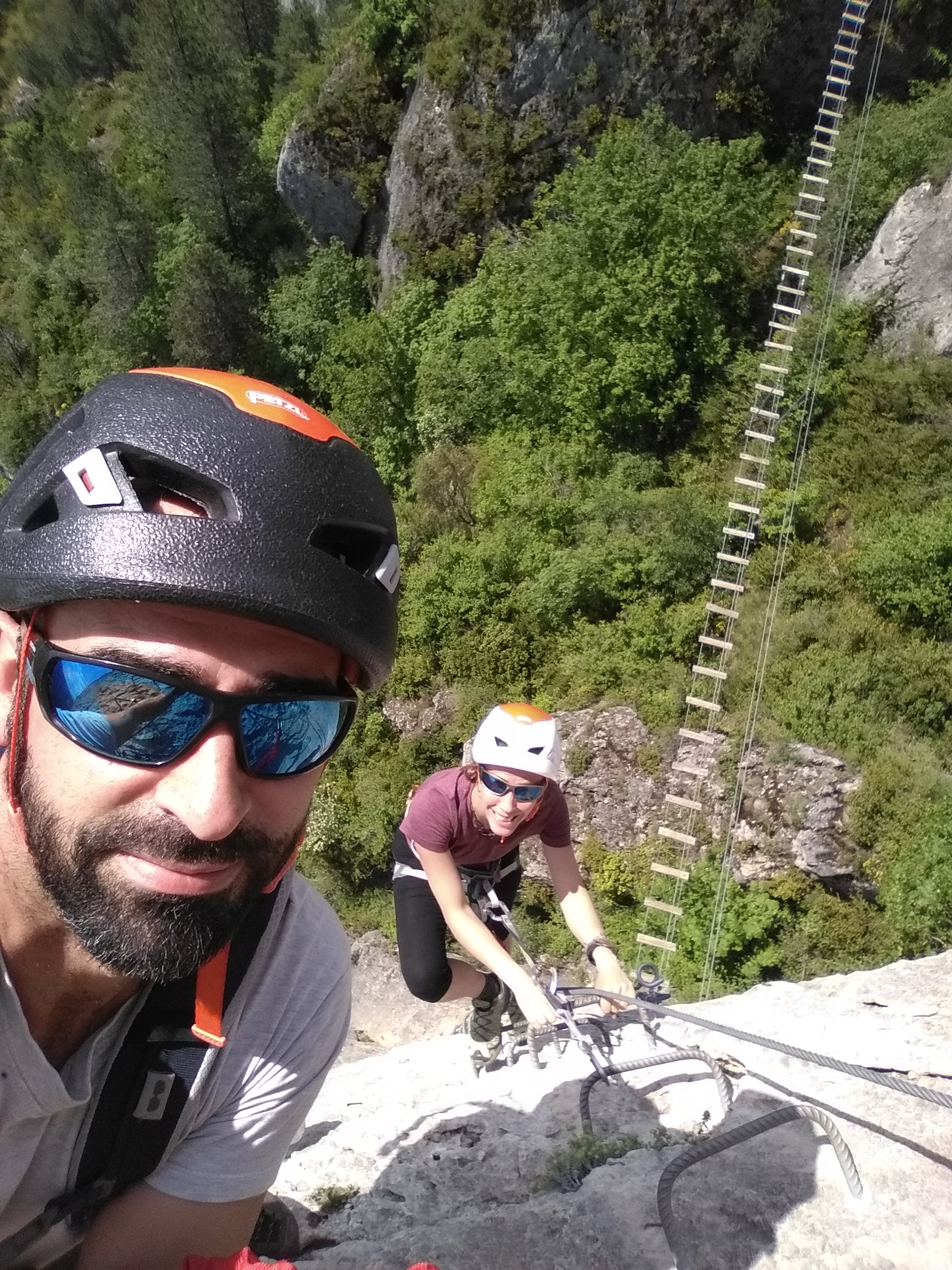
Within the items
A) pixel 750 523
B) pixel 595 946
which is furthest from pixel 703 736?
pixel 595 946

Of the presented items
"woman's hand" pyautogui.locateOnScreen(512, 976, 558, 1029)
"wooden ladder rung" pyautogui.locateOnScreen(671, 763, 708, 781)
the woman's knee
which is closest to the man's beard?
"woman's hand" pyautogui.locateOnScreen(512, 976, 558, 1029)

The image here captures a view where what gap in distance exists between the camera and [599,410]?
1382 cm

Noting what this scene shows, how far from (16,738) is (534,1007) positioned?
238cm

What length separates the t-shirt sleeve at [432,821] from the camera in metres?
3.16

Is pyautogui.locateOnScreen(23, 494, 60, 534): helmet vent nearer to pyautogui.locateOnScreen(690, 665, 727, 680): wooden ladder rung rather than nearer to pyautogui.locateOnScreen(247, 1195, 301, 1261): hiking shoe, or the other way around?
pyautogui.locateOnScreen(247, 1195, 301, 1261): hiking shoe

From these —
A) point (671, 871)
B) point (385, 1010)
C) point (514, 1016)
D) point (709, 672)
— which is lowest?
point (385, 1010)

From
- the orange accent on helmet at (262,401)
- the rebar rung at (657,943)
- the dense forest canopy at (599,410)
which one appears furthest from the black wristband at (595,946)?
Answer: the rebar rung at (657,943)

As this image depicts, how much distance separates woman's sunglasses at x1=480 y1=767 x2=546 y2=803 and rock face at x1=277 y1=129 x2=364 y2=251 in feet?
70.5

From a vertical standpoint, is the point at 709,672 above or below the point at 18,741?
above

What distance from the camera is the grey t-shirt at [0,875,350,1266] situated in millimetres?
1286

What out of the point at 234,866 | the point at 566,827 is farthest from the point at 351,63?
the point at 234,866

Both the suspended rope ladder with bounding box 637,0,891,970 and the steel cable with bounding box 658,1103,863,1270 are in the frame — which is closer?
the steel cable with bounding box 658,1103,863,1270

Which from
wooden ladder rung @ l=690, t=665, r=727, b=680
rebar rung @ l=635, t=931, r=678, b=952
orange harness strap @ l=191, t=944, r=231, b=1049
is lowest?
rebar rung @ l=635, t=931, r=678, b=952

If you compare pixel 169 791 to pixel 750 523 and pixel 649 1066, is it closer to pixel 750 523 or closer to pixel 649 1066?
pixel 649 1066
